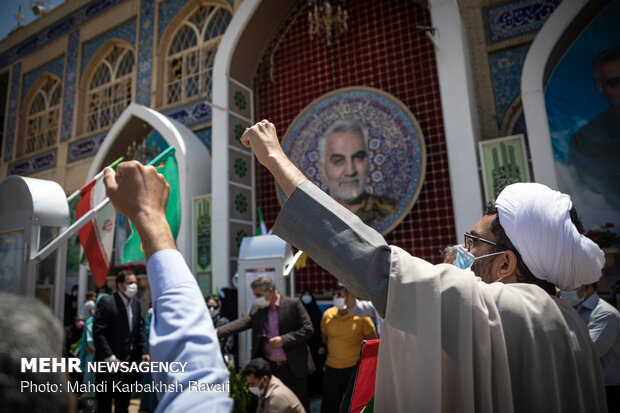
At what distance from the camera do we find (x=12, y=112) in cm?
1030

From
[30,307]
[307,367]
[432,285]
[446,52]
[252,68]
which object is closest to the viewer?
[30,307]

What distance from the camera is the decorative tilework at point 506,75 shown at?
4828 mm

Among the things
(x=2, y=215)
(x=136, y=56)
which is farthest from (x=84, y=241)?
(x=136, y=56)

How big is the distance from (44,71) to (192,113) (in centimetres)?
557

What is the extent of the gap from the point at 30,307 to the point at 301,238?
40 centimetres

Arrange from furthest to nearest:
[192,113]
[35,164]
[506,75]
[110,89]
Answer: [35,164]
[110,89]
[192,113]
[506,75]

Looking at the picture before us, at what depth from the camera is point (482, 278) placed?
0.95 metres

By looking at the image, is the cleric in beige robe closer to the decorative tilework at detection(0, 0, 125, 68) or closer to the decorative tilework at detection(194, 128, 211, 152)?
the decorative tilework at detection(194, 128, 211, 152)

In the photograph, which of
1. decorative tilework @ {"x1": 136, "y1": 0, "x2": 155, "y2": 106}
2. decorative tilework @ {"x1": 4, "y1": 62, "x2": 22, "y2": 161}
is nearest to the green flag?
decorative tilework @ {"x1": 136, "y1": 0, "x2": 155, "y2": 106}

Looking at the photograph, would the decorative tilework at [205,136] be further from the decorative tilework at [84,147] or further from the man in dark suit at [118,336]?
the man in dark suit at [118,336]

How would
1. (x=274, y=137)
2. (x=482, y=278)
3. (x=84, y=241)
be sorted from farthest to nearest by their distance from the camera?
(x=84, y=241)
(x=482, y=278)
(x=274, y=137)

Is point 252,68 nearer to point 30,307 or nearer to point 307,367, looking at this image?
point 307,367

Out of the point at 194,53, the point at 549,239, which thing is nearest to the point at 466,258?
the point at 549,239

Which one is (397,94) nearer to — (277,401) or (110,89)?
(277,401)
